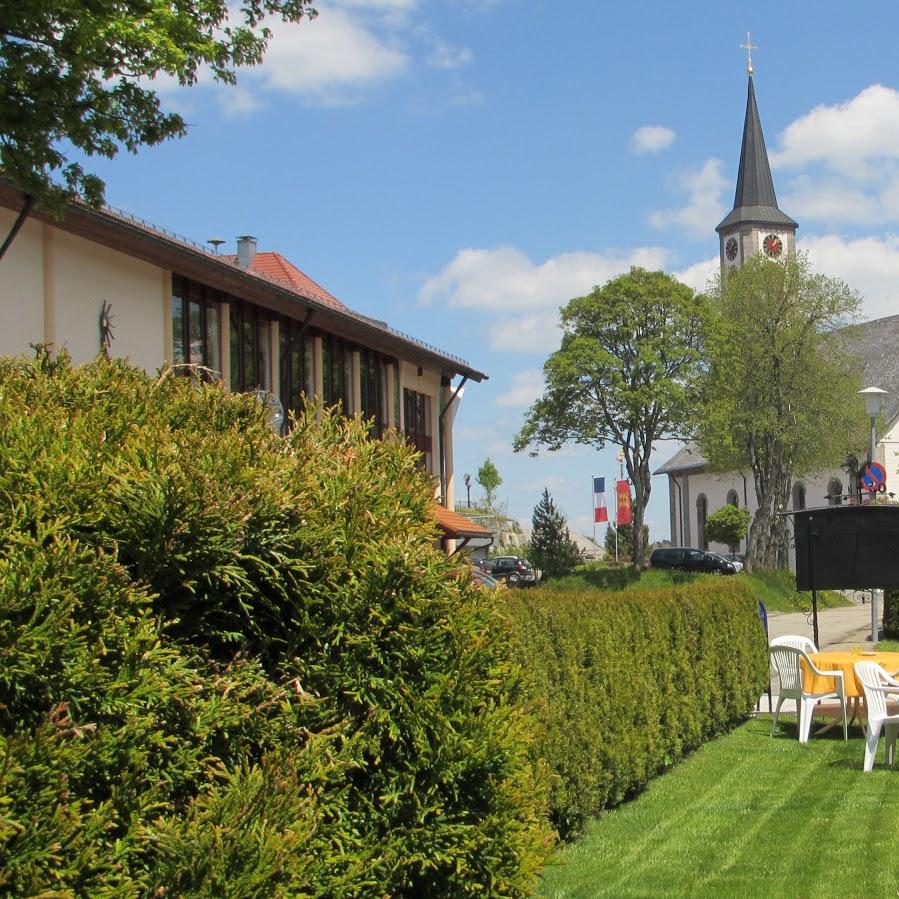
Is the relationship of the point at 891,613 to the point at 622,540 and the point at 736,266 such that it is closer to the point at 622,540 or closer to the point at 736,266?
the point at 622,540

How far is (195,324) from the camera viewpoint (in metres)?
24.2

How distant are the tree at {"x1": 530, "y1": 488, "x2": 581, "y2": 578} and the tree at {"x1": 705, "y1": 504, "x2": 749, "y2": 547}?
95.6 feet

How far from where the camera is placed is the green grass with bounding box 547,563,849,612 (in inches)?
1786

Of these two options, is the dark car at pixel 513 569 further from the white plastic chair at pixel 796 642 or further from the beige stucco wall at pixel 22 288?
the white plastic chair at pixel 796 642

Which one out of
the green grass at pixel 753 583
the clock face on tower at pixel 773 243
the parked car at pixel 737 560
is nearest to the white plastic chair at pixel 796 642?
the green grass at pixel 753 583

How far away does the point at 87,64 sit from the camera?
1205cm

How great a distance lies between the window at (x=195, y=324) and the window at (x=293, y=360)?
246cm

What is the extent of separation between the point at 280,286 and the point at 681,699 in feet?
51.4

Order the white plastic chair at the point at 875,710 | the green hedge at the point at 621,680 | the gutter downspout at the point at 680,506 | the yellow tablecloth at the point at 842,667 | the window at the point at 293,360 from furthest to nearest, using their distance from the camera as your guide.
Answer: the gutter downspout at the point at 680,506
the window at the point at 293,360
the yellow tablecloth at the point at 842,667
the white plastic chair at the point at 875,710
the green hedge at the point at 621,680

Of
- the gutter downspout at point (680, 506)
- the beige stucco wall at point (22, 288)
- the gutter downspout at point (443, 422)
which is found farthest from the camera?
the gutter downspout at point (680, 506)

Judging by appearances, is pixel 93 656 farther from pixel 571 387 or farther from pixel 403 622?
pixel 571 387

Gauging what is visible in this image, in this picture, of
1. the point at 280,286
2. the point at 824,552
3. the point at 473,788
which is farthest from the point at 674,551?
the point at 473,788

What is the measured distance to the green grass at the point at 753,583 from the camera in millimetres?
45375

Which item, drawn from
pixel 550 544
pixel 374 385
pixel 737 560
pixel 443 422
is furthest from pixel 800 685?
pixel 737 560
